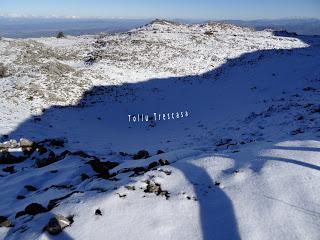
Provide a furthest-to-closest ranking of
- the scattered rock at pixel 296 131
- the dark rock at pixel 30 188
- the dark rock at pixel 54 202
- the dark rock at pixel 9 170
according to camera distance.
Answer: the scattered rock at pixel 296 131
the dark rock at pixel 9 170
the dark rock at pixel 30 188
the dark rock at pixel 54 202

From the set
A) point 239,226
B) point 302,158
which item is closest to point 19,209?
point 239,226

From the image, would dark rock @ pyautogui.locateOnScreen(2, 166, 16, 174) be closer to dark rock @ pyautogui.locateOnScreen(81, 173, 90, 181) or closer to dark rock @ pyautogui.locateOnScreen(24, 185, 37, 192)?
dark rock @ pyautogui.locateOnScreen(24, 185, 37, 192)

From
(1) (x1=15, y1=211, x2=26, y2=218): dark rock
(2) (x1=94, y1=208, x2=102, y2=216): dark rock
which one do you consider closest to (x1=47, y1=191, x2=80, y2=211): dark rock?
(1) (x1=15, y1=211, x2=26, y2=218): dark rock

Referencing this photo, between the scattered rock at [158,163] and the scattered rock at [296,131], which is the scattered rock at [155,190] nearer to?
the scattered rock at [158,163]

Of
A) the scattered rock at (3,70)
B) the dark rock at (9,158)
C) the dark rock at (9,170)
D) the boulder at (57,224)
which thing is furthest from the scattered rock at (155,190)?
the scattered rock at (3,70)

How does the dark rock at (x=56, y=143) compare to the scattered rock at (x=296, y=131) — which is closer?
the scattered rock at (x=296, y=131)

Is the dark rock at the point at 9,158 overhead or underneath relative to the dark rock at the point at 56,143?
overhead

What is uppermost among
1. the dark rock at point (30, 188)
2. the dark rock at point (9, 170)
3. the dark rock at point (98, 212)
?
the dark rock at point (98, 212)

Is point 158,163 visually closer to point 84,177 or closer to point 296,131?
point 84,177
